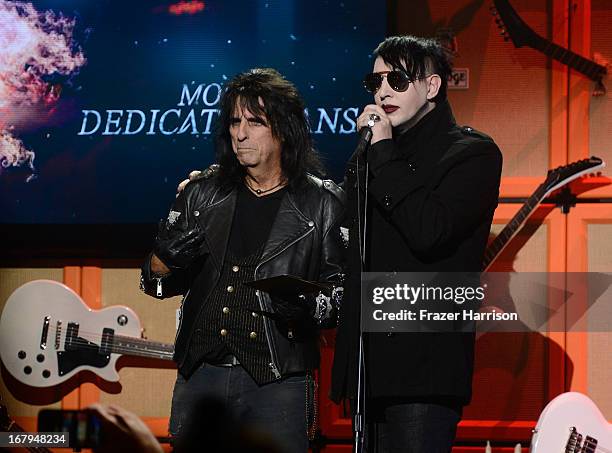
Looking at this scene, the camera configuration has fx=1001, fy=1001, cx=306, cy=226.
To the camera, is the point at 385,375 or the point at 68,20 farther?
the point at 68,20

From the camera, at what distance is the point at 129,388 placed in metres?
4.30

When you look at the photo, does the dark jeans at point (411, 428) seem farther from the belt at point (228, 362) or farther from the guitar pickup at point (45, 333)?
the guitar pickup at point (45, 333)

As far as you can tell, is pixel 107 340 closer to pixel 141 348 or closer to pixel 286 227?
pixel 141 348

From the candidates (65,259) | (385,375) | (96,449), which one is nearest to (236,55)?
(65,259)

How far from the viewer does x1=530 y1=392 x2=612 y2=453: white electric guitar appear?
362cm

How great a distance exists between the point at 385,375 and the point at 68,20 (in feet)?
8.27

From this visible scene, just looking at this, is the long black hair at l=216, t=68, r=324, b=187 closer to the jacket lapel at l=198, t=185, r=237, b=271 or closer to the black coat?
the jacket lapel at l=198, t=185, r=237, b=271

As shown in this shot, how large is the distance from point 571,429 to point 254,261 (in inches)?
56.6

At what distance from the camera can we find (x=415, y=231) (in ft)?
8.26

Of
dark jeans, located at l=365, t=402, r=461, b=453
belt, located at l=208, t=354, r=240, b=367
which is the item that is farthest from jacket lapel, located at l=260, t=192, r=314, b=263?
dark jeans, located at l=365, t=402, r=461, b=453

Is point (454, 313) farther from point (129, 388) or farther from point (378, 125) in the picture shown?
point (129, 388)

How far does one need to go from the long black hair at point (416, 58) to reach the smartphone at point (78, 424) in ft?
5.26

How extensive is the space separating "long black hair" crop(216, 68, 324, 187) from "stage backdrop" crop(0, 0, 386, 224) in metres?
1.03

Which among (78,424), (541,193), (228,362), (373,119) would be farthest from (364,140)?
(541,193)
